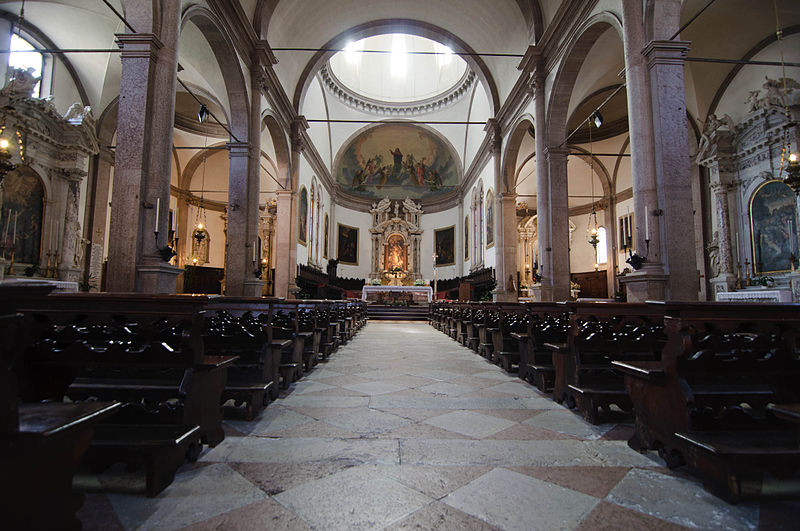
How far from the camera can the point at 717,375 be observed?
2.07m

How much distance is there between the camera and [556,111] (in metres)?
9.47

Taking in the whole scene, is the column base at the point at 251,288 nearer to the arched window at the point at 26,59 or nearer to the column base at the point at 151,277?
the column base at the point at 151,277

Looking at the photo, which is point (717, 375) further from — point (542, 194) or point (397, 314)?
point (397, 314)

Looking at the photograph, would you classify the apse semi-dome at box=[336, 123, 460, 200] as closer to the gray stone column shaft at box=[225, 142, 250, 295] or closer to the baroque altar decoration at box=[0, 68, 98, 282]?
the gray stone column shaft at box=[225, 142, 250, 295]

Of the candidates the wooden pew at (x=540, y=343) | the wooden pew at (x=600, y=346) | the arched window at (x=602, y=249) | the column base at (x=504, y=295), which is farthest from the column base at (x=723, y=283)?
the wooden pew at (x=600, y=346)

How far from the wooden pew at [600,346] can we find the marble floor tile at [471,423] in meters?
0.66

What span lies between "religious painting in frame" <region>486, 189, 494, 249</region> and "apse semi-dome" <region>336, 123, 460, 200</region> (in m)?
7.15

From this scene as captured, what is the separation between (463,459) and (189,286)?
17.0 m

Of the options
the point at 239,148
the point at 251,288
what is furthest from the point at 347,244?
the point at 251,288

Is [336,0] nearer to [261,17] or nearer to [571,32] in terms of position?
[261,17]

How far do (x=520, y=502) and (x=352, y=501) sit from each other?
0.70 meters

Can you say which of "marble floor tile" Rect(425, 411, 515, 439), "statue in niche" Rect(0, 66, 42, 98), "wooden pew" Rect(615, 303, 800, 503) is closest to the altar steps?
"statue in niche" Rect(0, 66, 42, 98)

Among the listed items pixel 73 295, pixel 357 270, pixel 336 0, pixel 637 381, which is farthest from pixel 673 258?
pixel 357 270

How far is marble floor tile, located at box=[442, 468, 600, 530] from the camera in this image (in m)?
1.54
